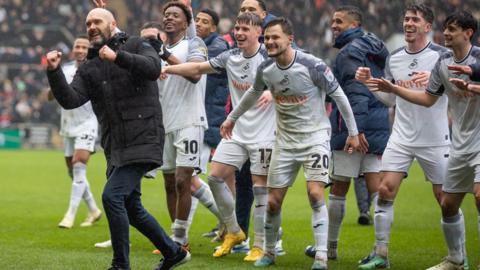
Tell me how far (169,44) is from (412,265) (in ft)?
11.4

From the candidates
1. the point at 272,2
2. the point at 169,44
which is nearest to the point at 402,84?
the point at 169,44

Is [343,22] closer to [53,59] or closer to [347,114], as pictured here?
[347,114]

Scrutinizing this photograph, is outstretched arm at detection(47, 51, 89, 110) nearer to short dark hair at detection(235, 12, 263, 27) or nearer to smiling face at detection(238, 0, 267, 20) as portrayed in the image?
short dark hair at detection(235, 12, 263, 27)

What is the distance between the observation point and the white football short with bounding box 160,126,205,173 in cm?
1023

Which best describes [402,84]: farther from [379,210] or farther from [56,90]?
[56,90]

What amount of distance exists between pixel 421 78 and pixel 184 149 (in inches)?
104

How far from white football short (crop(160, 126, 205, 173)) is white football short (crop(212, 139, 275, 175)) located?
9.0 inches

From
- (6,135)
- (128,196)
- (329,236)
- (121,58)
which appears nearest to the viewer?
(121,58)

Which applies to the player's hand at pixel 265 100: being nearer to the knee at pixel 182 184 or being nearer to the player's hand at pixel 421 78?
the knee at pixel 182 184

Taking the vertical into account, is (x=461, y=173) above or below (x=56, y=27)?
below

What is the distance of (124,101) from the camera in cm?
816

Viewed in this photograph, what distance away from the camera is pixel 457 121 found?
862cm

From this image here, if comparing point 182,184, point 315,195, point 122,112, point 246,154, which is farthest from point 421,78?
point 122,112

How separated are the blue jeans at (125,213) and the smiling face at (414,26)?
2.82 metres
